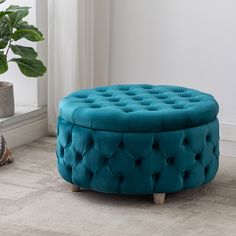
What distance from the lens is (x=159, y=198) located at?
3.02 metres

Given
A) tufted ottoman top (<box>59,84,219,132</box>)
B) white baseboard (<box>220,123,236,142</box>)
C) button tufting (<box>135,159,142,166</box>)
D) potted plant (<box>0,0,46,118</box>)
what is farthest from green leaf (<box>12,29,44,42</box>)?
white baseboard (<box>220,123,236,142</box>)

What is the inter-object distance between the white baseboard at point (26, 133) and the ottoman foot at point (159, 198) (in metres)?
1.31

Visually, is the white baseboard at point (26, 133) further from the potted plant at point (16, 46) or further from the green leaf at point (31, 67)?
the green leaf at point (31, 67)

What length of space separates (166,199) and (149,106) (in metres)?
0.45

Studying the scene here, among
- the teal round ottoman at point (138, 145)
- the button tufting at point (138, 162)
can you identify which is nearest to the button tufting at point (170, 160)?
the teal round ottoman at point (138, 145)

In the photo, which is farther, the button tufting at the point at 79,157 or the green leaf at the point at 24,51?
the green leaf at the point at 24,51

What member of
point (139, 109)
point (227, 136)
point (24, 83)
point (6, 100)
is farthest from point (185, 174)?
point (24, 83)

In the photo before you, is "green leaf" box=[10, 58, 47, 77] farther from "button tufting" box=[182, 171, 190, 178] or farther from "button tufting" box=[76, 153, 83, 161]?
"button tufting" box=[182, 171, 190, 178]

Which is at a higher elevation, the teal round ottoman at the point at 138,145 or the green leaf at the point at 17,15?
the green leaf at the point at 17,15

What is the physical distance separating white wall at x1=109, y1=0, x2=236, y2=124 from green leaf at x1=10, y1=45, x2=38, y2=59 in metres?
0.71

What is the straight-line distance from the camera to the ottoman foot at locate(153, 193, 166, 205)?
301cm

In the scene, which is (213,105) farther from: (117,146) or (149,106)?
(117,146)

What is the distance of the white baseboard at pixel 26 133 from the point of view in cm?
403

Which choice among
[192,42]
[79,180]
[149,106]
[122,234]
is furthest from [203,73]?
[122,234]
